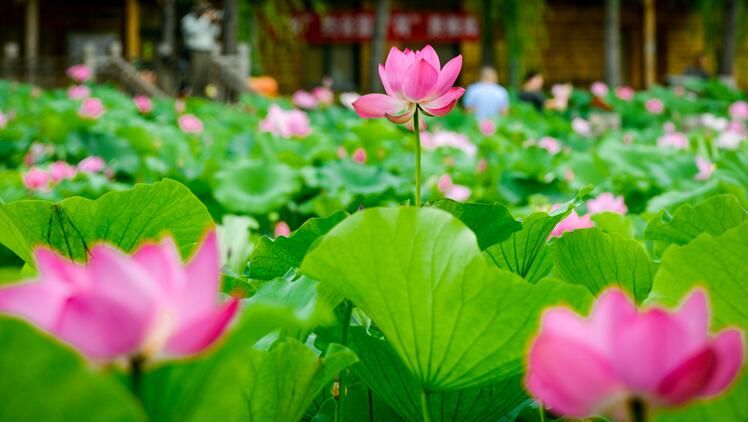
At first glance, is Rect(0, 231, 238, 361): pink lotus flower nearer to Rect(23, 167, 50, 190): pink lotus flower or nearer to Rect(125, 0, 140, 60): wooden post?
Rect(23, 167, 50, 190): pink lotus flower

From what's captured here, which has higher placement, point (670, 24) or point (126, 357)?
point (670, 24)

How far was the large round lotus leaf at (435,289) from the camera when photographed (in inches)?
19.7

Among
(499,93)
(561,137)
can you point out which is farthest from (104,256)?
(499,93)

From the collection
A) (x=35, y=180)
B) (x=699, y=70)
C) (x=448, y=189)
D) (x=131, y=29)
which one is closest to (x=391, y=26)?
(x=131, y=29)

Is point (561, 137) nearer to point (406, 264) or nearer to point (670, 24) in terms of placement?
point (406, 264)

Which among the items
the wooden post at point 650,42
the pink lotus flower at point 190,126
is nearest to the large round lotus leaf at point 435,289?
the pink lotus flower at point 190,126

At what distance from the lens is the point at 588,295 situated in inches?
19.8

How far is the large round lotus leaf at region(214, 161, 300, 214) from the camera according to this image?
2078 millimetres

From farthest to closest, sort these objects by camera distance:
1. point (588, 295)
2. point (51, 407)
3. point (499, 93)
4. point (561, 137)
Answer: point (499, 93) → point (561, 137) → point (588, 295) → point (51, 407)

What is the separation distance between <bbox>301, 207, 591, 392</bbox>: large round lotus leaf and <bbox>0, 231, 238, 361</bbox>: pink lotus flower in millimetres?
155

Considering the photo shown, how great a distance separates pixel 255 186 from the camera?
7.16ft

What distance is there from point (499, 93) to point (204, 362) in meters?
6.55

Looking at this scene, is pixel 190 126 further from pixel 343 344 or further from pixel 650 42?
pixel 650 42

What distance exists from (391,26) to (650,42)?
13.6 feet
